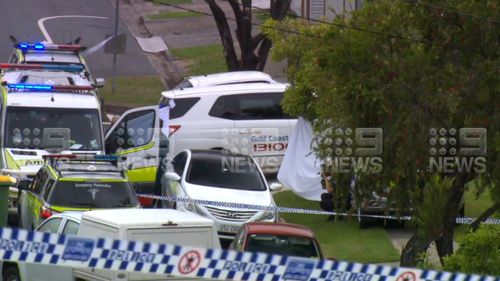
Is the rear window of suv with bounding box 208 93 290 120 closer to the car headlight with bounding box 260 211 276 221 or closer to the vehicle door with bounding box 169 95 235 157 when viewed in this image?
the vehicle door with bounding box 169 95 235 157

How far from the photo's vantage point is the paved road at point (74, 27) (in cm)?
3594

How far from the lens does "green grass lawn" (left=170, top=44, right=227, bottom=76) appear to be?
35.8m

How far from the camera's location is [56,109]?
865 inches

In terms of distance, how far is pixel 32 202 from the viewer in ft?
60.6

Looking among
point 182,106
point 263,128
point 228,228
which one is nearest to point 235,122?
point 263,128

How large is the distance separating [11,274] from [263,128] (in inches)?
403

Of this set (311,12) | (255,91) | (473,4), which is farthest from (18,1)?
(473,4)

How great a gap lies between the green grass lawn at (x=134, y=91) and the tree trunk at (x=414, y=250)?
18.8 metres

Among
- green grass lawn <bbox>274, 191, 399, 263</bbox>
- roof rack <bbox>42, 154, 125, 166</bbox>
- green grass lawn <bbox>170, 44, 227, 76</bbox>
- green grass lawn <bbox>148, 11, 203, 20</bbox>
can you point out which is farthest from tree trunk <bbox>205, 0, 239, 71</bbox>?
roof rack <bbox>42, 154, 125, 166</bbox>

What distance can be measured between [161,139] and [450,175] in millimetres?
10334

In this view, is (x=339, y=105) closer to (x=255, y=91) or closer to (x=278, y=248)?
(x=278, y=248)

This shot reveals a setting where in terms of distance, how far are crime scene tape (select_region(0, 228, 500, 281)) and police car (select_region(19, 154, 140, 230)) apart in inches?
267

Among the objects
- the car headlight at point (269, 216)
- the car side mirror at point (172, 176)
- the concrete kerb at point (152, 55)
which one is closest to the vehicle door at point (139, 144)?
the car side mirror at point (172, 176)

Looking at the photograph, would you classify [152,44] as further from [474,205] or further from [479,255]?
[479,255]
